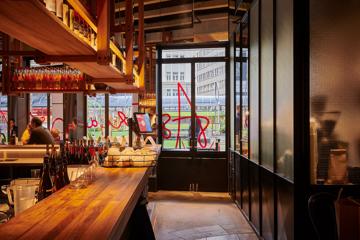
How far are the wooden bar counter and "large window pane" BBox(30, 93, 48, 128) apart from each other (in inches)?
393

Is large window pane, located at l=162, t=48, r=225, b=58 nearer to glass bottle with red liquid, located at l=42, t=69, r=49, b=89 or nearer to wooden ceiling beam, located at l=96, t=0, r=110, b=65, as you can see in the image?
glass bottle with red liquid, located at l=42, t=69, r=49, b=89

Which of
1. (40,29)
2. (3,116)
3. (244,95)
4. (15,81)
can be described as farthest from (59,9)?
(3,116)

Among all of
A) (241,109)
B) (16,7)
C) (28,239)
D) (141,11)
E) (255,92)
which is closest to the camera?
(28,239)

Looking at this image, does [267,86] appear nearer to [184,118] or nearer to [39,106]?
[184,118]

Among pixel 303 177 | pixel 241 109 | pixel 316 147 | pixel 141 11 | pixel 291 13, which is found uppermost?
pixel 141 11

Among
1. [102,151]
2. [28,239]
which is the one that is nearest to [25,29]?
[28,239]

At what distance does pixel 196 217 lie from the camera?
19.5 feet

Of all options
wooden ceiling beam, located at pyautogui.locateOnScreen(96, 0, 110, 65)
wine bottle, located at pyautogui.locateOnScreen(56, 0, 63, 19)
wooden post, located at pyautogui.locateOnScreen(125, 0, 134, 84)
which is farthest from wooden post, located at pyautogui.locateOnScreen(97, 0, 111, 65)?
wooden post, located at pyautogui.locateOnScreen(125, 0, 134, 84)

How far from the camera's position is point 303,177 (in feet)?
10.4

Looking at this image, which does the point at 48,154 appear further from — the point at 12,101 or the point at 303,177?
the point at 12,101

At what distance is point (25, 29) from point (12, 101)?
10.3 metres

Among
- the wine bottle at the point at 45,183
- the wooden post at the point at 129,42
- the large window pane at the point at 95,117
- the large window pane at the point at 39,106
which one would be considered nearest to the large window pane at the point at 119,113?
the large window pane at the point at 95,117

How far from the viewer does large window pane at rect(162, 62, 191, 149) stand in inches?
322

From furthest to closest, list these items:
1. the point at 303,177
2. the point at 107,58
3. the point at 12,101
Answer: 1. the point at 12,101
2. the point at 303,177
3. the point at 107,58
